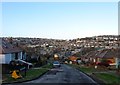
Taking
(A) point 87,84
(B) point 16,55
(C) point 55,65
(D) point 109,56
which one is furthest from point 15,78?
(D) point 109,56

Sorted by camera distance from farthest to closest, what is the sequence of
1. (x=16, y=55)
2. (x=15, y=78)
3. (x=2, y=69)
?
(x=16, y=55)
(x=2, y=69)
(x=15, y=78)

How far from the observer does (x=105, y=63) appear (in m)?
67.5

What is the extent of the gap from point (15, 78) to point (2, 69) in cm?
791

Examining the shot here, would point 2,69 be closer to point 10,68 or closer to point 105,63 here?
point 10,68

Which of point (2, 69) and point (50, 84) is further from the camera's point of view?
point (2, 69)

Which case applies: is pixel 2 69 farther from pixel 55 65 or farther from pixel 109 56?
pixel 109 56

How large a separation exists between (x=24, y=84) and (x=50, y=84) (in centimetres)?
187

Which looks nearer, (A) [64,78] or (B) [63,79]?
(B) [63,79]

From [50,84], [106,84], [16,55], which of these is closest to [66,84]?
[50,84]

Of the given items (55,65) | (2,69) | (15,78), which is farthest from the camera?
(55,65)

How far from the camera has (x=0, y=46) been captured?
161 ft

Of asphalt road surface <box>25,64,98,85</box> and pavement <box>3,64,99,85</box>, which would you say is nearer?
pavement <box>3,64,99,85</box>

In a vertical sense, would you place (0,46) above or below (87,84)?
above

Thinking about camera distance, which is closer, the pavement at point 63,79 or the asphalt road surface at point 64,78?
the pavement at point 63,79
